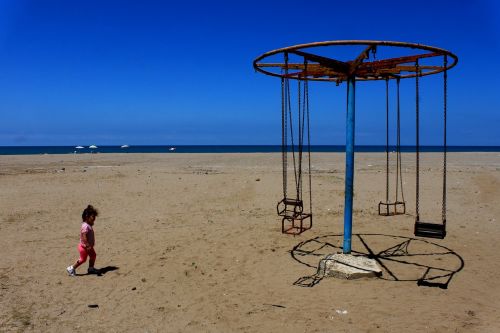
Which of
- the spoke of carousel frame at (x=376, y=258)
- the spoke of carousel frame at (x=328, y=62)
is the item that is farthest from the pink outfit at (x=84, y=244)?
the spoke of carousel frame at (x=376, y=258)

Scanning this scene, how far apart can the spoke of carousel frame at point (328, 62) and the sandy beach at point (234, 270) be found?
367 centimetres

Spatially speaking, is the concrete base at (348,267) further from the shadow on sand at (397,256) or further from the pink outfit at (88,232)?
the pink outfit at (88,232)

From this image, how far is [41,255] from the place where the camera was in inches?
345

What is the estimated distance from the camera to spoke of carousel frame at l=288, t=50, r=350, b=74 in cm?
701

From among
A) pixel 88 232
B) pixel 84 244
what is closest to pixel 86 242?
pixel 84 244

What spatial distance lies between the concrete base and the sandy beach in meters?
0.18

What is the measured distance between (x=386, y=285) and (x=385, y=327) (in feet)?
5.16

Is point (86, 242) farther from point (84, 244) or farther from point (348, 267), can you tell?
point (348, 267)

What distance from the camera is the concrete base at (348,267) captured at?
711 centimetres

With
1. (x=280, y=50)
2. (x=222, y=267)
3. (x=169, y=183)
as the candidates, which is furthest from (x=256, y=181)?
(x=280, y=50)

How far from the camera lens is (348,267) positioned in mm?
7215

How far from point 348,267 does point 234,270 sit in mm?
2057

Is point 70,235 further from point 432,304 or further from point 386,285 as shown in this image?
point 432,304

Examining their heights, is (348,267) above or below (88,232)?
below
